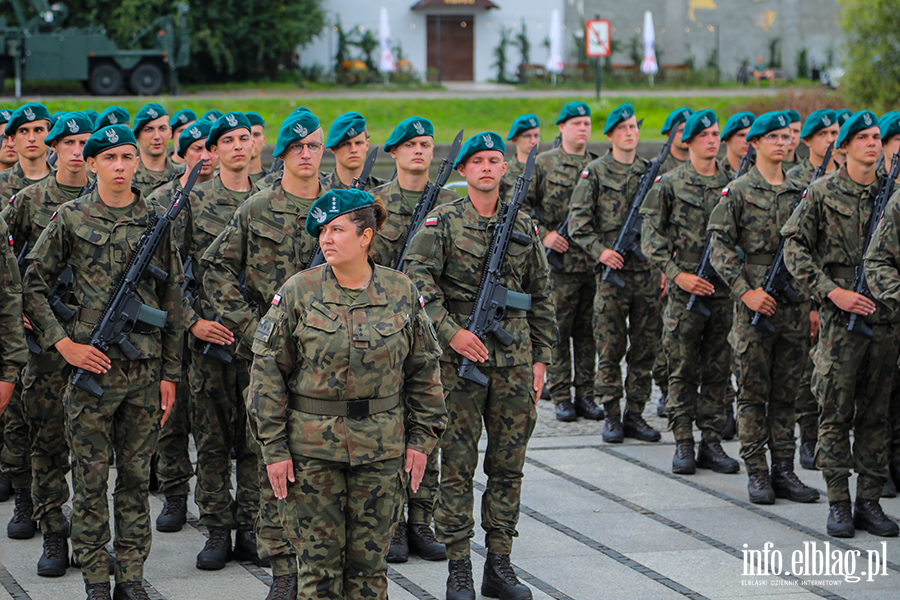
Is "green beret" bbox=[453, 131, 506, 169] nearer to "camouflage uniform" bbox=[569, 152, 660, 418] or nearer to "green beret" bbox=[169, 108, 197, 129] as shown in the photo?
"camouflage uniform" bbox=[569, 152, 660, 418]

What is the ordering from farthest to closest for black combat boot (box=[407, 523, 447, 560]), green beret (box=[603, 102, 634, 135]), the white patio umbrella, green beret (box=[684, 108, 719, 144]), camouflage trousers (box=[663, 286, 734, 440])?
the white patio umbrella, green beret (box=[603, 102, 634, 135]), green beret (box=[684, 108, 719, 144]), camouflage trousers (box=[663, 286, 734, 440]), black combat boot (box=[407, 523, 447, 560])

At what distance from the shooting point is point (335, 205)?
15.1 feet

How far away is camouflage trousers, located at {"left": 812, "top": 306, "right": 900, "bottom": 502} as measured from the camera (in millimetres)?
6812

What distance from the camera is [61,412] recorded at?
630cm

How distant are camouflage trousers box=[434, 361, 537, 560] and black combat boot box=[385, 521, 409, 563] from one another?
1.76ft

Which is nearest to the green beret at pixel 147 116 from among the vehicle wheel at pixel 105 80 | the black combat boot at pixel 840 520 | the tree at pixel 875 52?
the black combat boot at pixel 840 520

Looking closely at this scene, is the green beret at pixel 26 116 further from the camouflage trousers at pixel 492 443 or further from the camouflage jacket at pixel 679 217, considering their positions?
the camouflage jacket at pixel 679 217

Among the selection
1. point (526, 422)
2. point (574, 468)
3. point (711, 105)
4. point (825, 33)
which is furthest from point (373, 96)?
point (526, 422)

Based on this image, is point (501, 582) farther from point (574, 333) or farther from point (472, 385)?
point (574, 333)

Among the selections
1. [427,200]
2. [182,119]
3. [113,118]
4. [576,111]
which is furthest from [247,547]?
[576,111]

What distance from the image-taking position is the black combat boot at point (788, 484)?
24.5 feet

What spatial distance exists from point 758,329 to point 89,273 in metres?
4.18

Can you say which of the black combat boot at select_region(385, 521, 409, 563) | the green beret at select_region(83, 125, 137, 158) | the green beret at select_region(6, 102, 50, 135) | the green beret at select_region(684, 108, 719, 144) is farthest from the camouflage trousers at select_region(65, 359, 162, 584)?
the green beret at select_region(684, 108, 719, 144)

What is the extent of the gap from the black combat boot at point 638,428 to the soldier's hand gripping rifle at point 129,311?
4.50 metres
